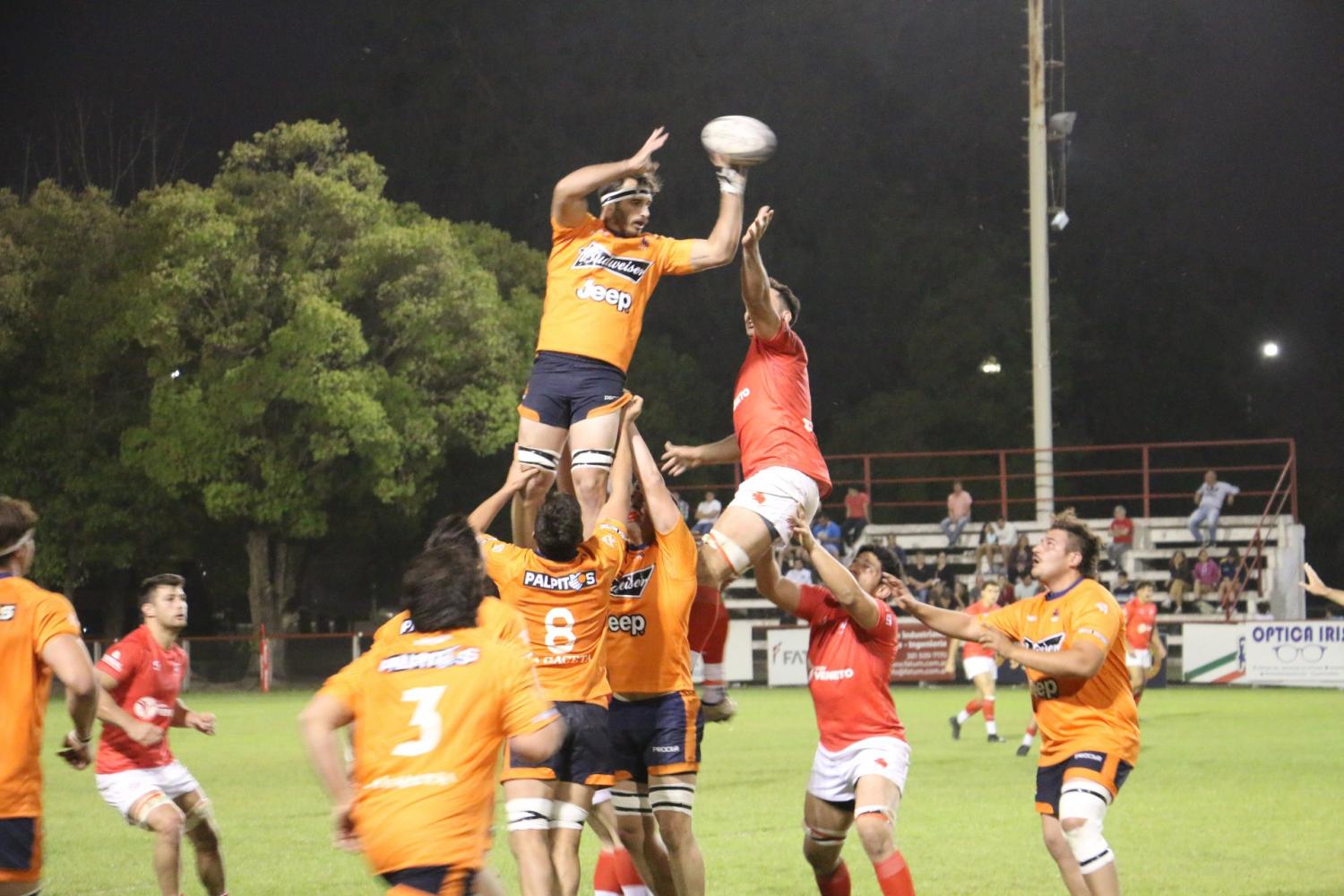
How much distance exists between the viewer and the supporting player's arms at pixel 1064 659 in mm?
8133

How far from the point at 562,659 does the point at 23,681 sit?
2508 millimetres

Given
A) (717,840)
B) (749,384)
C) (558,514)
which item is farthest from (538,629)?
(717,840)

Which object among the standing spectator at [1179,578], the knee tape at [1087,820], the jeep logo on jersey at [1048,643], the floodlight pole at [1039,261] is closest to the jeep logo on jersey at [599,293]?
the jeep logo on jersey at [1048,643]

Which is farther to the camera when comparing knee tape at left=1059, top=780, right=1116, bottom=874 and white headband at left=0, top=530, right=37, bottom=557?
knee tape at left=1059, top=780, right=1116, bottom=874

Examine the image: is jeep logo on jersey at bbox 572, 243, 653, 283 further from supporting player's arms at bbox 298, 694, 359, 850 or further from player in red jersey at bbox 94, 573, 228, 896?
supporting player's arms at bbox 298, 694, 359, 850

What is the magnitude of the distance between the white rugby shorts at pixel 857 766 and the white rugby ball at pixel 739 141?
3.26 metres

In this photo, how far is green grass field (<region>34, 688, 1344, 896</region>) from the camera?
1123 centimetres

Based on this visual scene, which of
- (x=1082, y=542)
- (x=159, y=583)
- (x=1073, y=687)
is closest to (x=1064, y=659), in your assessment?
(x=1073, y=687)

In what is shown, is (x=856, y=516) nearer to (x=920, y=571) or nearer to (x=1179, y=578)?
(x=920, y=571)

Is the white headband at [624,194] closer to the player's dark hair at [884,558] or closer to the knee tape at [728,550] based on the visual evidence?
the knee tape at [728,550]

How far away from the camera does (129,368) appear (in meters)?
42.8

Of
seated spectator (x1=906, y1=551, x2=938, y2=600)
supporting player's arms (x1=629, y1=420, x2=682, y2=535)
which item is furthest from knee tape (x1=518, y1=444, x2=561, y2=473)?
seated spectator (x1=906, y1=551, x2=938, y2=600)

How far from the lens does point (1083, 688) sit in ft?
27.9

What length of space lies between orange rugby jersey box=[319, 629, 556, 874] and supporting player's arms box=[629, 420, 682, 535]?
3.02 m
